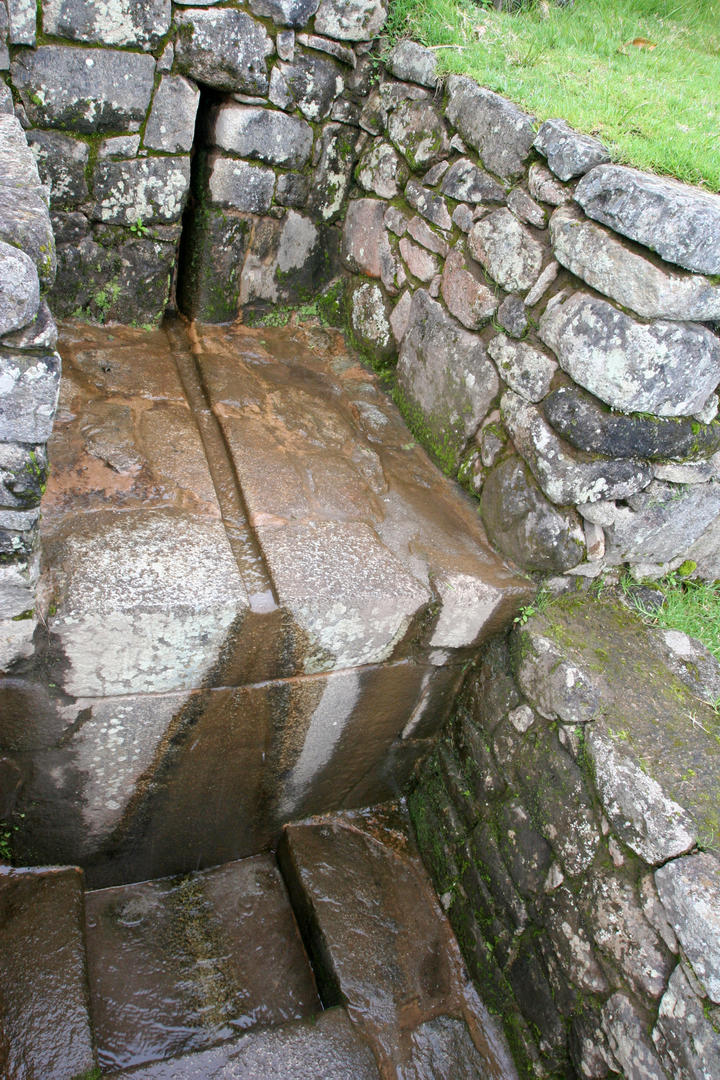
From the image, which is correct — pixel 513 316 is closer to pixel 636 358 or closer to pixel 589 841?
pixel 636 358

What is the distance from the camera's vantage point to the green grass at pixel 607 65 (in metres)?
2.21

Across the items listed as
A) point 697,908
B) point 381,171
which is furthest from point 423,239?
point 697,908

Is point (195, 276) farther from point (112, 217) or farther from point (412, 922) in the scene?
Result: point (412, 922)

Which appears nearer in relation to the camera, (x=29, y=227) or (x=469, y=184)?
(x=29, y=227)

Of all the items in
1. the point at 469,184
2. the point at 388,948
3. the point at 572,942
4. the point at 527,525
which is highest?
the point at 469,184

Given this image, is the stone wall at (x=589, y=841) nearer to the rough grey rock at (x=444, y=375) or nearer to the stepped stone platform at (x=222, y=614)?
the stepped stone platform at (x=222, y=614)

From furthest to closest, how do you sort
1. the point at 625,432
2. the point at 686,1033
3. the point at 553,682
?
the point at 553,682 < the point at 625,432 < the point at 686,1033

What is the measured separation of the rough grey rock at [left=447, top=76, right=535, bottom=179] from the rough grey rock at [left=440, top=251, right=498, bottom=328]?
1.04ft

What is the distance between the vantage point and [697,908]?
1744 mm

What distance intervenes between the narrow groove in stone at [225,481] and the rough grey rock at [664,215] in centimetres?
132

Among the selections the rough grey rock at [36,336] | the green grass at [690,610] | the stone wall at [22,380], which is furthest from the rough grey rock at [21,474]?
the green grass at [690,610]

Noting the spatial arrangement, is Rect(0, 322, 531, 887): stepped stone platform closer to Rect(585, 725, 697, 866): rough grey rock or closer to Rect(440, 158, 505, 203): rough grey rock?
Rect(585, 725, 697, 866): rough grey rock

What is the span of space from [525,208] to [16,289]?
1.52 metres

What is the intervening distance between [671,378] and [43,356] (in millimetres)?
1586
